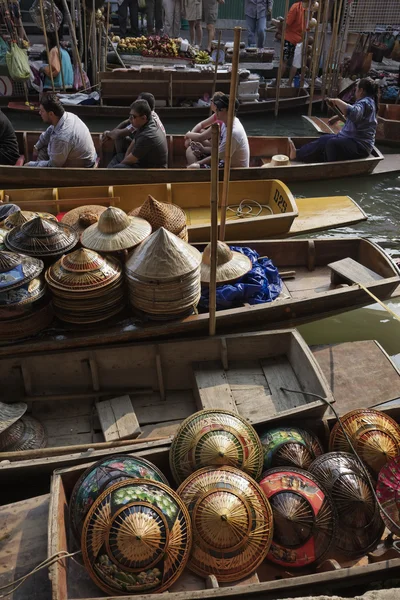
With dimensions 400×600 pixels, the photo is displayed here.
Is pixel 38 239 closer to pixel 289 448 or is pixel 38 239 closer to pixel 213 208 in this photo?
pixel 213 208

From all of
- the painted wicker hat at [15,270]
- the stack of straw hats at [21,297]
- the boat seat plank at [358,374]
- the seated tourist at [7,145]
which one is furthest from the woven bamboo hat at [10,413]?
the seated tourist at [7,145]

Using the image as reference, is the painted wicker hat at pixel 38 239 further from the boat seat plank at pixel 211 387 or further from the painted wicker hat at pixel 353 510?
the painted wicker hat at pixel 353 510

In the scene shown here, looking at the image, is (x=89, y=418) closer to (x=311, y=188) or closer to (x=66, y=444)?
(x=66, y=444)

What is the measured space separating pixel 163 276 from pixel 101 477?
1.61 metres

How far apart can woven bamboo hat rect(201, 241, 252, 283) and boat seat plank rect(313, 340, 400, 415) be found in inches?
39.9

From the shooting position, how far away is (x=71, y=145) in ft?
22.2

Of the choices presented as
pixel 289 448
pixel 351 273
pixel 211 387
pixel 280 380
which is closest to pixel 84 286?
pixel 211 387

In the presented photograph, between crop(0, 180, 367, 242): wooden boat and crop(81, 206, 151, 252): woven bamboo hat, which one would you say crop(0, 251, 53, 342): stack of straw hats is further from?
crop(0, 180, 367, 242): wooden boat

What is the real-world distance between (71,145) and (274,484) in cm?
540

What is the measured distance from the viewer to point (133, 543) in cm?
258

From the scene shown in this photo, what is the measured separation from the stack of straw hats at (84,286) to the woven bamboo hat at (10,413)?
76 centimetres

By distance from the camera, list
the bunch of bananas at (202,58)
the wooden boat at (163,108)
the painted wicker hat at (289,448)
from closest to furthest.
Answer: the painted wicker hat at (289,448)
the wooden boat at (163,108)
the bunch of bananas at (202,58)

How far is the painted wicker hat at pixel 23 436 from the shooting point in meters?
3.67

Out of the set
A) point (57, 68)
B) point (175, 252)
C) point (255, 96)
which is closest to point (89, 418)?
point (175, 252)
